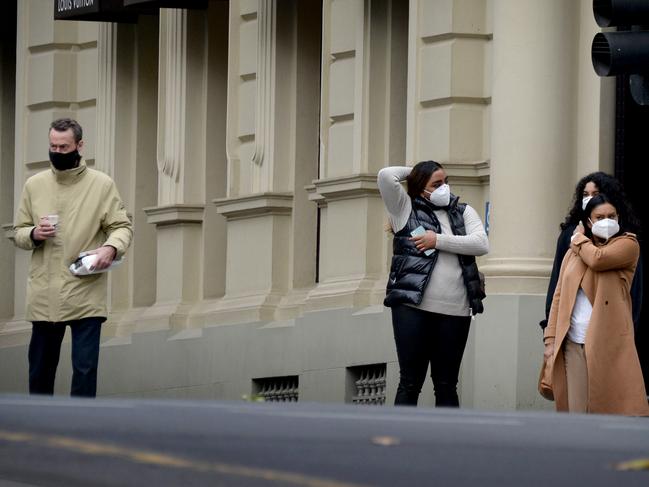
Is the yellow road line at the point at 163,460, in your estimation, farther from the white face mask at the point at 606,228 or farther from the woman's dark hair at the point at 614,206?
the woman's dark hair at the point at 614,206

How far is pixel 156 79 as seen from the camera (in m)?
21.8

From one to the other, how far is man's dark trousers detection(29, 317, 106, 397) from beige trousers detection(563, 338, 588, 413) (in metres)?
2.48

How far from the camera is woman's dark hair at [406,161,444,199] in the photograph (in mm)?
12617

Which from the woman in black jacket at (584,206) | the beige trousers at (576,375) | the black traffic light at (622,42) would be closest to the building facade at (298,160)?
the woman in black jacket at (584,206)

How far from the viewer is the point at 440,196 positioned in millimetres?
12594

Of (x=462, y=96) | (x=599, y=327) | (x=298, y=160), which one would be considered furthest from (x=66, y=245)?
(x=298, y=160)

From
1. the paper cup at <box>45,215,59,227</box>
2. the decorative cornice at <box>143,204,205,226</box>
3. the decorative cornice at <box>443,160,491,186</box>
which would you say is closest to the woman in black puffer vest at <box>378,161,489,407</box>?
the paper cup at <box>45,215,59,227</box>

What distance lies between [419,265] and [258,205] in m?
6.31

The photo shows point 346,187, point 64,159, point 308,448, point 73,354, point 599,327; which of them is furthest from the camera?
point 346,187

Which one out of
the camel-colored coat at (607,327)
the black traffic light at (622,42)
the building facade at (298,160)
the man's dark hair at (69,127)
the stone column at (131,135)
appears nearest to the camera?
the black traffic light at (622,42)

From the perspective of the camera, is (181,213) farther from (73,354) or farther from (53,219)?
(73,354)

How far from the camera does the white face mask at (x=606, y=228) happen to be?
12.1m

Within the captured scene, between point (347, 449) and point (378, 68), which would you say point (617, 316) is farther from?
point (347, 449)

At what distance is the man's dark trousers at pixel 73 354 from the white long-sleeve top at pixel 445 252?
5.59ft
